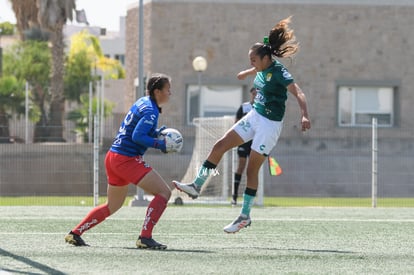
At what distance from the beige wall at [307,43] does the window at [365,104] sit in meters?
0.39

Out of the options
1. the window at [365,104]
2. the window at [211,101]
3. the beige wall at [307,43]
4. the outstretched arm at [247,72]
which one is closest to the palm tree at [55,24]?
the beige wall at [307,43]

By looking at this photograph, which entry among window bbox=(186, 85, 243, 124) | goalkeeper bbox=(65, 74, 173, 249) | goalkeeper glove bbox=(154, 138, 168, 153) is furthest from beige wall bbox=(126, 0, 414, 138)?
goalkeeper glove bbox=(154, 138, 168, 153)

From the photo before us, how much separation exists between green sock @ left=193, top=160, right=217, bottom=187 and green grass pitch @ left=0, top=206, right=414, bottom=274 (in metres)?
0.58

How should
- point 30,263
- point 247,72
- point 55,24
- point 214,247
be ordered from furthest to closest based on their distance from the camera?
point 55,24, point 247,72, point 214,247, point 30,263

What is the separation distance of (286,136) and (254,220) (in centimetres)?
2112

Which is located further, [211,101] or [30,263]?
[211,101]

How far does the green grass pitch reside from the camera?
8930mm

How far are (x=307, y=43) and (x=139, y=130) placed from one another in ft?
92.2

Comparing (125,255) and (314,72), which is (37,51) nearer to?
(314,72)

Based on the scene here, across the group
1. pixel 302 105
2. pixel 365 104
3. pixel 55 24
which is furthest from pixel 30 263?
pixel 55 24

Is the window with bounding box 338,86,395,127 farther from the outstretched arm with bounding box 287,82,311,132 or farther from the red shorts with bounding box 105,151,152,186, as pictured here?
the red shorts with bounding box 105,151,152,186

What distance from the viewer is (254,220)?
15016mm

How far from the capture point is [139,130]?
10250 millimetres

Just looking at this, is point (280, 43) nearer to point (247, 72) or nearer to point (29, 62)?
point (247, 72)
